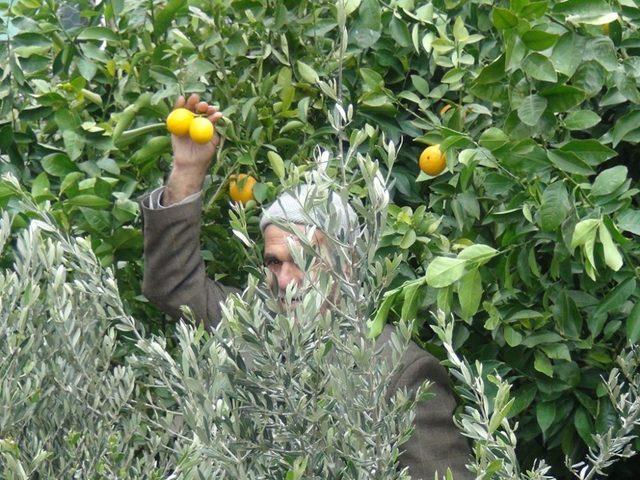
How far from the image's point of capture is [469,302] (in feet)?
7.89

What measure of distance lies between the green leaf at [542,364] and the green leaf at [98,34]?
4.45 ft

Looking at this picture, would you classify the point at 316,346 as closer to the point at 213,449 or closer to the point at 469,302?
the point at 213,449

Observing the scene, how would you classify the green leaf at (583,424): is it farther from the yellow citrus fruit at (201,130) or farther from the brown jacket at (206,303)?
the yellow citrus fruit at (201,130)

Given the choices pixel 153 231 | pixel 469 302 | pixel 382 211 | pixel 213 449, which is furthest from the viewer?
pixel 153 231

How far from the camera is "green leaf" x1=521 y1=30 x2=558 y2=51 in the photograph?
2.38 m

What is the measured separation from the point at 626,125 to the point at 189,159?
1.02 metres

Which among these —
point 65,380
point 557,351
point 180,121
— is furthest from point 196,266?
point 65,380

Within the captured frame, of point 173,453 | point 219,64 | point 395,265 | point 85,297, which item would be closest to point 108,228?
point 219,64

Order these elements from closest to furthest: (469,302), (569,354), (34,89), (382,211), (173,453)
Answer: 1. (382,211)
2. (173,453)
3. (469,302)
4. (569,354)
5. (34,89)

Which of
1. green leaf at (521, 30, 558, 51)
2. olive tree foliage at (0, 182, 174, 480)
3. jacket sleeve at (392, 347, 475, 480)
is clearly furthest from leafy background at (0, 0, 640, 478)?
olive tree foliage at (0, 182, 174, 480)

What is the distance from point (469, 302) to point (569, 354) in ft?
1.18

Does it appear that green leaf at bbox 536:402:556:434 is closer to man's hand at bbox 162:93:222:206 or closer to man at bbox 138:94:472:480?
man at bbox 138:94:472:480

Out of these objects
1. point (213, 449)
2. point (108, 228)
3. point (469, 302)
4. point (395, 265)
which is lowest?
point (108, 228)

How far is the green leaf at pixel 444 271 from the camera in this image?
7.54ft
